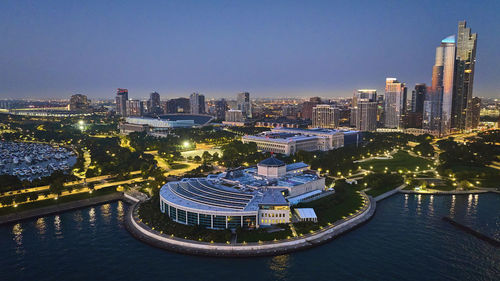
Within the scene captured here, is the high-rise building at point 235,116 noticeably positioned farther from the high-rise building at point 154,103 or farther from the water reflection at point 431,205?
the water reflection at point 431,205

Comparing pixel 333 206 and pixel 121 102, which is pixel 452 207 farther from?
pixel 121 102

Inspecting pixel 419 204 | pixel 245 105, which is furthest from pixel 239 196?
pixel 245 105

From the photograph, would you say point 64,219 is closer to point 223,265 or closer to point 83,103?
point 223,265

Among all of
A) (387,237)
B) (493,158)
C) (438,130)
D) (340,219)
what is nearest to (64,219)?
(340,219)

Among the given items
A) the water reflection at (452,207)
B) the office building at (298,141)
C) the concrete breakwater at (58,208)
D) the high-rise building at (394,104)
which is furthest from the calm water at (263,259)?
the high-rise building at (394,104)

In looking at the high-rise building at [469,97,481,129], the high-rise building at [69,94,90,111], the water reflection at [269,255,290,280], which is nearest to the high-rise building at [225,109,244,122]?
the high-rise building at [469,97,481,129]

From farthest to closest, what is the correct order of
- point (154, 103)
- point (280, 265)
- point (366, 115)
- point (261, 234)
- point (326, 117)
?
1. point (154, 103)
2. point (326, 117)
3. point (366, 115)
4. point (261, 234)
5. point (280, 265)
